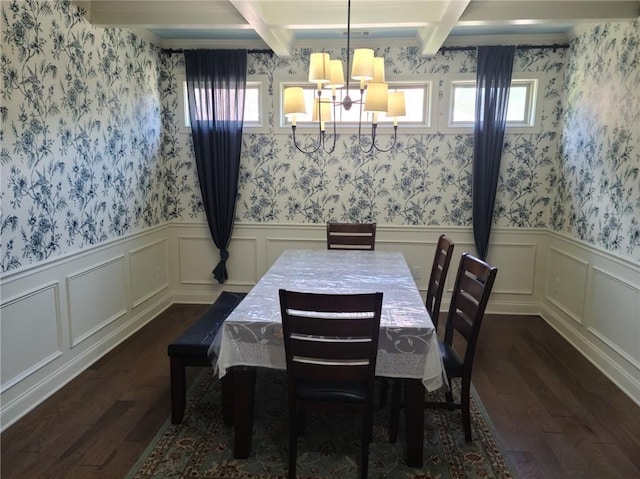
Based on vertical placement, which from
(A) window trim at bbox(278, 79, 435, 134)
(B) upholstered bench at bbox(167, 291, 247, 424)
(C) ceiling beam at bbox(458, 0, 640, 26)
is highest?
(C) ceiling beam at bbox(458, 0, 640, 26)

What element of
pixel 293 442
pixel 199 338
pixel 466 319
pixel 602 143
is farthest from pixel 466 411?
pixel 602 143

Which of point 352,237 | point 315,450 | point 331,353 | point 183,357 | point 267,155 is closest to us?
point 331,353

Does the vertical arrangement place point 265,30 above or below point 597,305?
above

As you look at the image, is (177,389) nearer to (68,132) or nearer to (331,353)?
(331,353)

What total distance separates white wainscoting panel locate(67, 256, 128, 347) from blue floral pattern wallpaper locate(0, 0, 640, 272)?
236 millimetres

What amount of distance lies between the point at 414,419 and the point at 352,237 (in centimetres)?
194

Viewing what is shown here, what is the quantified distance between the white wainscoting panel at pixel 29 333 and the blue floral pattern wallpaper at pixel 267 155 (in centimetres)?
23

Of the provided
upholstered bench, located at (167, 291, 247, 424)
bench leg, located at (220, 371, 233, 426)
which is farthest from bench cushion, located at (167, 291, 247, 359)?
bench leg, located at (220, 371, 233, 426)

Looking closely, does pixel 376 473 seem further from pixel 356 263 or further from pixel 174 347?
pixel 356 263

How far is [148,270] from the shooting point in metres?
4.23

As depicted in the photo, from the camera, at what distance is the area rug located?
2166 mm

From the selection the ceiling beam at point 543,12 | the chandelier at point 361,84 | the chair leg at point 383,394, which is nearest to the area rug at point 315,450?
the chair leg at point 383,394

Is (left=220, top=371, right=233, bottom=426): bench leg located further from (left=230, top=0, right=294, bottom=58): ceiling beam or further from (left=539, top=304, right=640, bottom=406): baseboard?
(left=539, top=304, right=640, bottom=406): baseboard

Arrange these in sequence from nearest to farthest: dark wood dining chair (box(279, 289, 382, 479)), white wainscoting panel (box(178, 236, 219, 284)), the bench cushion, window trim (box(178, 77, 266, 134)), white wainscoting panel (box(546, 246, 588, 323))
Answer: dark wood dining chair (box(279, 289, 382, 479)) < the bench cushion < white wainscoting panel (box(546, 246, 588, 323)) < window trim (box(178, 77, 266, 134)) < white wainscoting panel (box(178, 236, 219, 284))
